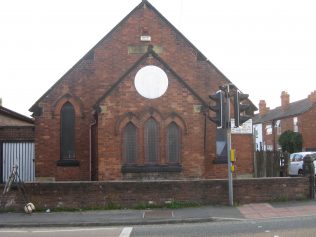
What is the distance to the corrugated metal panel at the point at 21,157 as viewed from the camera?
23219 millimetres

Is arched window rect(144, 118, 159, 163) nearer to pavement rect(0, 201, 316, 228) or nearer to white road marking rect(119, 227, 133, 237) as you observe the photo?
pavement rect(0, 201, 316, 228)

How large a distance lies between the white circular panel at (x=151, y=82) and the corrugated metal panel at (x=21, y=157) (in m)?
8.20

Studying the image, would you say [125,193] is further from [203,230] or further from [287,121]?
[287,121]

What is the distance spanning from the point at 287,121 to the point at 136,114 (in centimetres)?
3931

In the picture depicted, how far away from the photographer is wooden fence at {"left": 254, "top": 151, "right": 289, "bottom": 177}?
24.2 m

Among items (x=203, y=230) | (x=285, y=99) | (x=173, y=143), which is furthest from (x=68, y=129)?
(x=285, y=99)

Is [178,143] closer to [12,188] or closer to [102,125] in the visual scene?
[102,125]

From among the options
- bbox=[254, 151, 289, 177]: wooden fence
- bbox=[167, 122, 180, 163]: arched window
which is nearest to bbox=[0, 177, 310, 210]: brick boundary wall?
bbox=[167, 122, 180, 163]: arched window

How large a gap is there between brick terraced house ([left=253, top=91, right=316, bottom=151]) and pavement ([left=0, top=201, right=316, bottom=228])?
96.4 feet

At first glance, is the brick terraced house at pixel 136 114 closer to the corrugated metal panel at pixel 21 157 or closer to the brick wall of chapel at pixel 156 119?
the brick wall of chapel at pixel 156 119

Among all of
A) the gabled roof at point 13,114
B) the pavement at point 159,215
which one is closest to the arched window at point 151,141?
the pavement at point 159,215

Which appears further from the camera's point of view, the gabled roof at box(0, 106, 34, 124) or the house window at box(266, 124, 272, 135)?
the house window at box(266, 124, 272, 135)

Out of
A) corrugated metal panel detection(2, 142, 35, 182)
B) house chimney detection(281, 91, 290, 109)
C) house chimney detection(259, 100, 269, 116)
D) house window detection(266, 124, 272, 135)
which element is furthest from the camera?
house chimney detection(259, 100, 269, 116)

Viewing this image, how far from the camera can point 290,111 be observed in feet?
181
